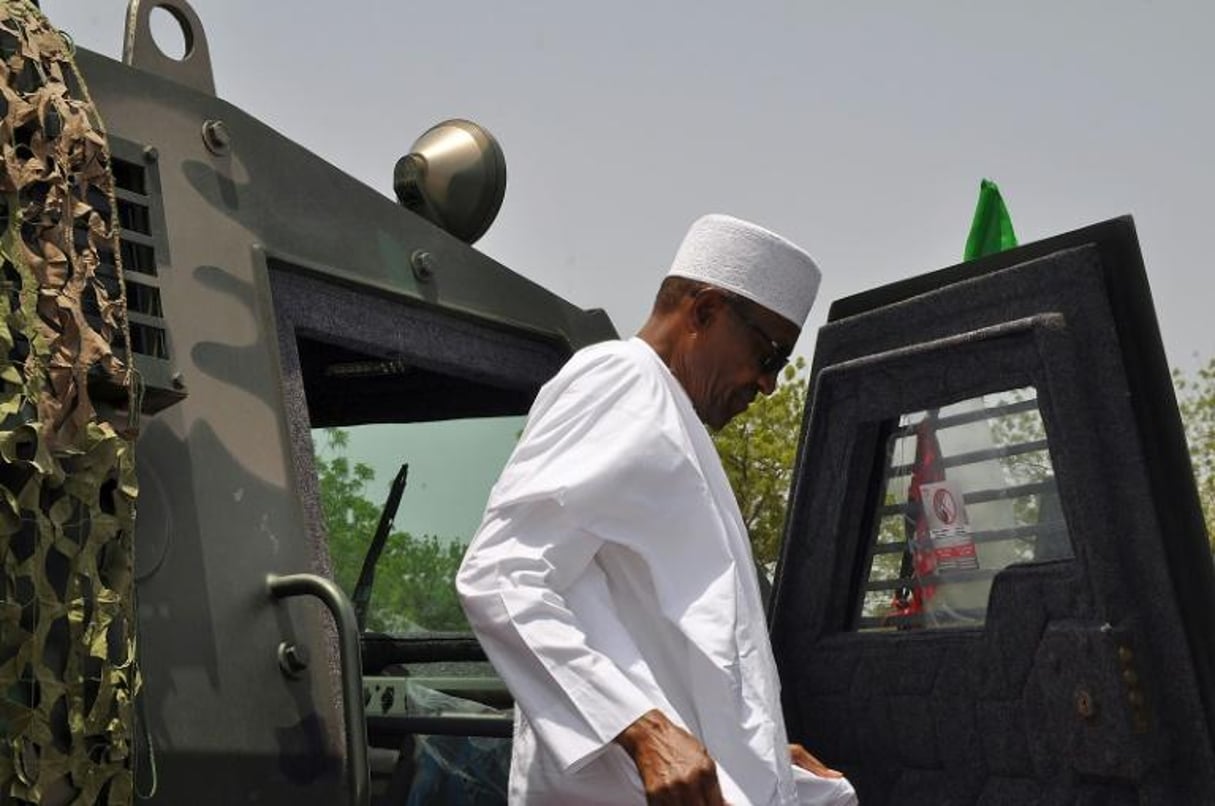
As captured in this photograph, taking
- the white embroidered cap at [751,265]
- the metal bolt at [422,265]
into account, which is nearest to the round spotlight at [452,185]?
the metal bolt at [422,265]

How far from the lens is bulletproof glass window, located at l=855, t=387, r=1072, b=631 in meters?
2.87

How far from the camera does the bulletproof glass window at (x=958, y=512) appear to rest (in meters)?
2.87

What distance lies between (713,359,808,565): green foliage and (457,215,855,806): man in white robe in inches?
660

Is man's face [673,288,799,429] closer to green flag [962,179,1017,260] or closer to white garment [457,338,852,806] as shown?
white garment [457,338,852,806]

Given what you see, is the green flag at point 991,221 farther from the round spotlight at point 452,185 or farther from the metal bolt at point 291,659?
the metal bolt at point 291,659

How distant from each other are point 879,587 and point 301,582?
104cm

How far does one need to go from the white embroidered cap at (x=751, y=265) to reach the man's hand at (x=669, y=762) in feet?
2.14

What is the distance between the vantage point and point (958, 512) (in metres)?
2.99

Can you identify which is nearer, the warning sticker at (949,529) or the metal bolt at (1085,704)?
the metal bolt at (1085,704)

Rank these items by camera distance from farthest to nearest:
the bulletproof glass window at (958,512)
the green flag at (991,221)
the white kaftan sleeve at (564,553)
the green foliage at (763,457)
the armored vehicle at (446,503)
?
the green foliage at (763,457), the green flag at (991,221), the bulletproof glass window at (958,512), the armored vehicle at (446,503), the white kaftan sleeve at (564,553)

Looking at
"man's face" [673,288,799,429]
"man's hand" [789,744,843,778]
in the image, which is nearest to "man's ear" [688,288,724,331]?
A: "man's face" [673,288,799,429]

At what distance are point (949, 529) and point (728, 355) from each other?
0.59 metres

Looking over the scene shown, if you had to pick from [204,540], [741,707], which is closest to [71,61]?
[204,540]

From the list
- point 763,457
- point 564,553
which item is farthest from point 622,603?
point 763,457
